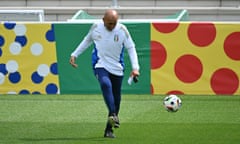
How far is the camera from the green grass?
39.8 ft

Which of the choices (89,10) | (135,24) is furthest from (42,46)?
(89,10)

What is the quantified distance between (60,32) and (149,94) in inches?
96.3

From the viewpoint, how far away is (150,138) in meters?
12.1

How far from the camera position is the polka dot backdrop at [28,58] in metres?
18.3

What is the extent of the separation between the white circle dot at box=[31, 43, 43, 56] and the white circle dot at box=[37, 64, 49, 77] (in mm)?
295

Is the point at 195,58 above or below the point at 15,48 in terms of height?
below

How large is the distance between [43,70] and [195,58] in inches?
135

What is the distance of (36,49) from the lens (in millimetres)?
18344

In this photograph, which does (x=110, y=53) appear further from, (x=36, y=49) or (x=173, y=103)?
(x=36, y=49)

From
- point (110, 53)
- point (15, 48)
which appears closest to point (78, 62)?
point (15, 48)

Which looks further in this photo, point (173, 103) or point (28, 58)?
point (28, 58)

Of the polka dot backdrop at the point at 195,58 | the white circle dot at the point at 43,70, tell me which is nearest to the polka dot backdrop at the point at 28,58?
the white circle dot at the point at 43,70

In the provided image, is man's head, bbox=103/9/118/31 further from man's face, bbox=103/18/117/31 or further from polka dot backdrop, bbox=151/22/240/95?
polka dot backdrop, bbox=151/22/240/95

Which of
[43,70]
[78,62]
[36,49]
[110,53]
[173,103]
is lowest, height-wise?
[43,70]
